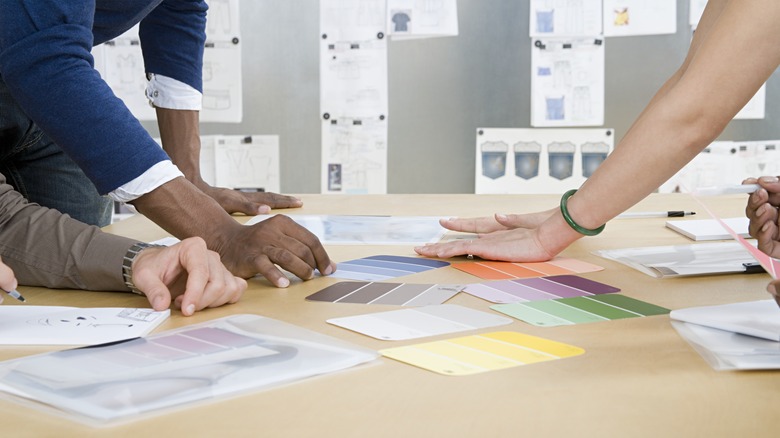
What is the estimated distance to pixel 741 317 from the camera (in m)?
0.75

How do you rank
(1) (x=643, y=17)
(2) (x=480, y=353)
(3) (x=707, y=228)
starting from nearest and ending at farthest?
1. (2) (x=480, y=353)
2. (3) (x=707, y=228)
3. (1) (x=643, y=17)

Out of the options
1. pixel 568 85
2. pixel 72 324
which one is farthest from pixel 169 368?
pixel 568 85

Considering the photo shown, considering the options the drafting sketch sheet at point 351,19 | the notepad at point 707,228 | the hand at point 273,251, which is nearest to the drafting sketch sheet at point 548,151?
the drafting sketch sheet at point 351,19

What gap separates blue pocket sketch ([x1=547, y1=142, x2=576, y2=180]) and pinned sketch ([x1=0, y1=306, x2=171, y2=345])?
57.2 inches

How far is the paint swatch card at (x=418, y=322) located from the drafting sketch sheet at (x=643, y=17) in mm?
1456

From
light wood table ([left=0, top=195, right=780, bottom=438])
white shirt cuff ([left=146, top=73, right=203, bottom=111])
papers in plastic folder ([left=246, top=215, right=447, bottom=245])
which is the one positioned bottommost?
light wood table ([left=0, top=195, right=780, bottom=438])

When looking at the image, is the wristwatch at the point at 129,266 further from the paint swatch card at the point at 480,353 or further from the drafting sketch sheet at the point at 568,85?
the drafting sketch sheet at the point at 568,85

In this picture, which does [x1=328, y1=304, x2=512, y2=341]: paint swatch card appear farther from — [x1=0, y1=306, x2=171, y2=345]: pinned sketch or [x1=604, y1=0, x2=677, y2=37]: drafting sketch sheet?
[x1=604, y1=0, x2=677, y2=37]: drafting sketch sheet

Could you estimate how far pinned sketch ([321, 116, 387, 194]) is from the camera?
7.08 feet

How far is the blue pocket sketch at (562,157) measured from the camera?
2131mm

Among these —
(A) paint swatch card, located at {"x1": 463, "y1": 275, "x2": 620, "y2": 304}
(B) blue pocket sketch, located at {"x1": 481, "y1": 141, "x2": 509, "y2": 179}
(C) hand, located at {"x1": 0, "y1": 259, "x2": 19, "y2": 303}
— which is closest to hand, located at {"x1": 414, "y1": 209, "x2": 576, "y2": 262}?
(A) paint swatch card, located at {"x1": 463, "y1": 275, "x2": 620, "y2": 304}

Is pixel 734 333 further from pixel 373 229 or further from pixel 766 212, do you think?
pixel 373 229

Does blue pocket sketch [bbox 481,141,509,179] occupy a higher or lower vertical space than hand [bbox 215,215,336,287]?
higher

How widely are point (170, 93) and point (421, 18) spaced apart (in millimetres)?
718
